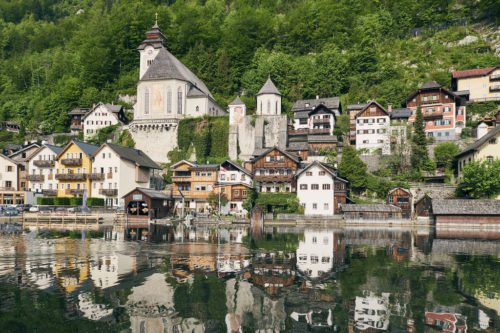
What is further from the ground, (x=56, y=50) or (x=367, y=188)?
(x=56, y=50)

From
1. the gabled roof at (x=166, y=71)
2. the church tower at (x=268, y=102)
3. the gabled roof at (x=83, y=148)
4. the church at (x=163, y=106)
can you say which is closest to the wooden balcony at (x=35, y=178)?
the gabled roof at (x=83, y=148)

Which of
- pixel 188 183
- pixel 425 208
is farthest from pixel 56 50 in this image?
pixel 425 208

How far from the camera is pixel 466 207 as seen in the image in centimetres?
5112

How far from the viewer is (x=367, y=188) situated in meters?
62.3

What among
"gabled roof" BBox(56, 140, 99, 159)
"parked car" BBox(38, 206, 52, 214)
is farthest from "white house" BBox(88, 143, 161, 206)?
"parked car" BBox(38, 206, 52, 214)

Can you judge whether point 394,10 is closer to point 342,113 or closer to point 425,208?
point 342,113

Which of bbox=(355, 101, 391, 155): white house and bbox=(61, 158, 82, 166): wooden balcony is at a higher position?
bbox=(355, 101, 391, 155): white house

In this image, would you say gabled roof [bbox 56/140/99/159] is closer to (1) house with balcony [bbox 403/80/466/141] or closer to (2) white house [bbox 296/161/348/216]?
(2) white house [bbox 296/161/348/216]

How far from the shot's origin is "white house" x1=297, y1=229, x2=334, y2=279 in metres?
22.5

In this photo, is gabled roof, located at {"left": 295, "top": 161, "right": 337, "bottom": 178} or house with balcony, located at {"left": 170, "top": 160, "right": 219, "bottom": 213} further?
house with balcony, located at {"left": 170, "top": 160, "right": 219, "bottom": 213}

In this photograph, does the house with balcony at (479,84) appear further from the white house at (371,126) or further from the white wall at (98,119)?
the white wall at (98,119)

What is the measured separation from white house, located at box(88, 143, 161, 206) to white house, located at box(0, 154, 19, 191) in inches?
681

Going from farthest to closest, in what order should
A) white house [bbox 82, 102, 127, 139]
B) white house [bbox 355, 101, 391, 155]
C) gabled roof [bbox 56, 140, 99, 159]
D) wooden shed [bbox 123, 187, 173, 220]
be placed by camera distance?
1. white house [bbox 82, 102, 127, 139]
2. white house [bbox 355, 101, 391, 155]
3. gabled roof [bbox 56, 140, 99, 159]
4. wooden shed [bbox 123, 187, 173, 220]

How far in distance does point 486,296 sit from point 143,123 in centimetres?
7355
